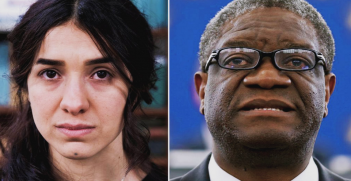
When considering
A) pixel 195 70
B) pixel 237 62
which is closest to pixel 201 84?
pixel 195 70

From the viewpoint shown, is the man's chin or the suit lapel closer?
the man's chin

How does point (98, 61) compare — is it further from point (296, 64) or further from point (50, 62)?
point (296, 64)

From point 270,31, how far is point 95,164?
0.97m

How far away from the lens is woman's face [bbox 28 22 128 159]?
1.90m

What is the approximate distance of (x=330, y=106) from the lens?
2104 mm

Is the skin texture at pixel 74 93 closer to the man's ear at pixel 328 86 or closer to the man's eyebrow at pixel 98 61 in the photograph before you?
the man's eyebrow at pixel 98 61

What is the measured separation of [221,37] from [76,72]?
2.10 ft

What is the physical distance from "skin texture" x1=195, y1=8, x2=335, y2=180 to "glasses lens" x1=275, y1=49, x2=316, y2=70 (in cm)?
3

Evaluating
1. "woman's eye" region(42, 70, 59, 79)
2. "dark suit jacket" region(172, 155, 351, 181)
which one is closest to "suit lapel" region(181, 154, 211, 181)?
"dark suit jacket" region(172, 155, 351, 181)

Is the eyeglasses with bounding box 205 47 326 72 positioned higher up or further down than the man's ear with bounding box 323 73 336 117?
higher up

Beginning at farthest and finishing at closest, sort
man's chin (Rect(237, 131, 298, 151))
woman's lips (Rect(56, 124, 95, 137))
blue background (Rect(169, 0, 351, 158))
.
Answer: blue background (Rect(169, 0, 351, 158)) → woman's lips (Rect(56, 124, 95, 137)) → man's chin (Rect(237, 131, 298, 151))

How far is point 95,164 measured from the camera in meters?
2.05

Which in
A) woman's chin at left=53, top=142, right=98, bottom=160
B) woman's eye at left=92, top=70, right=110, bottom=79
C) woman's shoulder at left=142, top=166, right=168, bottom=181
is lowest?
woman's shoulder at left=142, top=166, right=168, bottom=181

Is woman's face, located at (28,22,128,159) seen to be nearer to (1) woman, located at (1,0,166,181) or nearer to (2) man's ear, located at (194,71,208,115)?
(1) woman, located at (1,0,166,181)
